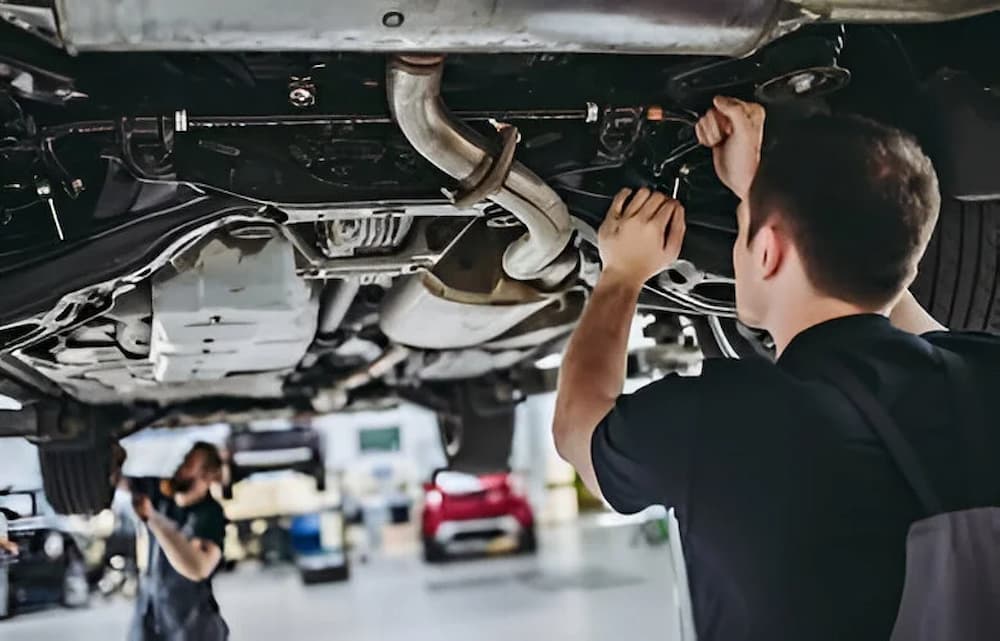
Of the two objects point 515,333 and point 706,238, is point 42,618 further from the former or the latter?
point 706,238

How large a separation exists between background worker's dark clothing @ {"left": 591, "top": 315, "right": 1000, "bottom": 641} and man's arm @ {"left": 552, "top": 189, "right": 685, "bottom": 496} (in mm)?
95

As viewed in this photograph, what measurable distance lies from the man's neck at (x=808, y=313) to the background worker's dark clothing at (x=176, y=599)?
2.32 meters

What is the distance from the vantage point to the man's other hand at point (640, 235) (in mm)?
1515

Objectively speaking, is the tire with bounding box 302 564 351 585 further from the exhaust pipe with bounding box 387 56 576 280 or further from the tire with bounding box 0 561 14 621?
the exhaust pipe with bounding box 387 56 576 280

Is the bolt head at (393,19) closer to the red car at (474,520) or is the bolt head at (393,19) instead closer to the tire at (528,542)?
the red car at (474,520)

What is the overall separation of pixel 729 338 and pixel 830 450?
92 centimetres

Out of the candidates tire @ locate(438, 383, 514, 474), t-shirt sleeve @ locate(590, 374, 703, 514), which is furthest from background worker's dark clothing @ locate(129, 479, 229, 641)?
t-shirt sleeve @ locate(590, 374, 703, 514)

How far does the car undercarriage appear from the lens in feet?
4.12

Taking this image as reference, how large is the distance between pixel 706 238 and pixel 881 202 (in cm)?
45

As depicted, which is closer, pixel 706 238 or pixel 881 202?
pixel 881 202

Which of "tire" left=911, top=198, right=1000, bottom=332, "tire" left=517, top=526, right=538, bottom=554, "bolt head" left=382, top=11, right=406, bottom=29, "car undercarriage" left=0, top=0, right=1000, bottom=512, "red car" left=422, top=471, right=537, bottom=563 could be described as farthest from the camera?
"tire" left=517, top=526, right=538, bottom=554

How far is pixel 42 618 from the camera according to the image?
4621mm

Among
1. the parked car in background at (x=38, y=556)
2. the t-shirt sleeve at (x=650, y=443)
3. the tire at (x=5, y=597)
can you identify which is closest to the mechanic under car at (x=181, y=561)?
the parked car in background at (x=38, y=556)

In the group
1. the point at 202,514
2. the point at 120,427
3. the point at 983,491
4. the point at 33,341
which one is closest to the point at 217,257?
the point at 33,341
